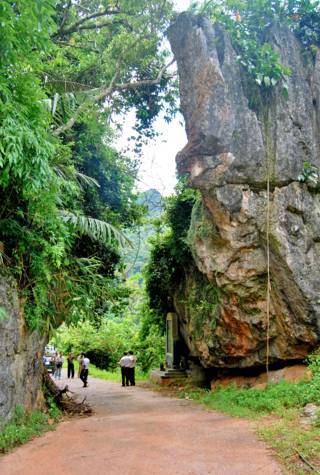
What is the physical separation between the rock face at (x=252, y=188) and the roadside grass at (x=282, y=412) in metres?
1.27

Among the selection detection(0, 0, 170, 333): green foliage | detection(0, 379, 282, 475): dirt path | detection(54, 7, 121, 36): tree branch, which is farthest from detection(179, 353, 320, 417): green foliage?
detection(54, 7, 121, 36): tree branch

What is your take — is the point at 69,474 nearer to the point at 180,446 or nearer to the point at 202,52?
the point at 180,446

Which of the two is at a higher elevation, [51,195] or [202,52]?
[202,52]

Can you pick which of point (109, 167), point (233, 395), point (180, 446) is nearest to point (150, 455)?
point (180, 446)

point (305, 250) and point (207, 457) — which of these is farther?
point (305, 250)

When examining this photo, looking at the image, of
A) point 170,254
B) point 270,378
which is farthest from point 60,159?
point 270,378

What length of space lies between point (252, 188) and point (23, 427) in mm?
7103

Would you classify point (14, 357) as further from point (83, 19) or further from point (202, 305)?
point (83, 19)

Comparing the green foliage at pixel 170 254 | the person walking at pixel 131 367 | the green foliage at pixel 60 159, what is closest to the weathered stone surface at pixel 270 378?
the green foliage at pixel 170 254

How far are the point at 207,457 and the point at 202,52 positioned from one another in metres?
9.19

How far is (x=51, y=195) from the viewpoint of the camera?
23.4 ft

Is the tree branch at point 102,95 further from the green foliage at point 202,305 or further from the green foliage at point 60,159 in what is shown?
the green foliage at point 202,305

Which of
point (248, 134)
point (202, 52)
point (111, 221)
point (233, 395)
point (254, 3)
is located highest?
point (254, 3)

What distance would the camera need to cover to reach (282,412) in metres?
8.29
